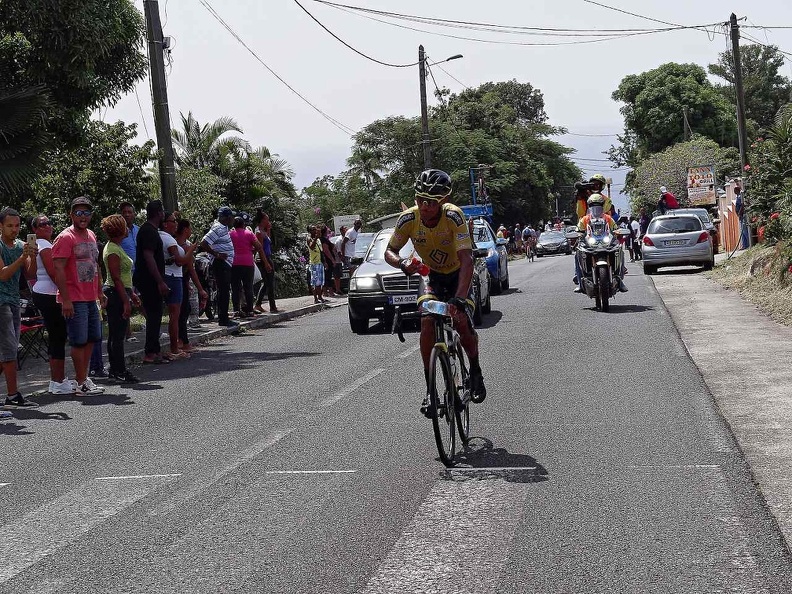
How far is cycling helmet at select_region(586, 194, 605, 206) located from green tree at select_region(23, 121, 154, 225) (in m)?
12.9

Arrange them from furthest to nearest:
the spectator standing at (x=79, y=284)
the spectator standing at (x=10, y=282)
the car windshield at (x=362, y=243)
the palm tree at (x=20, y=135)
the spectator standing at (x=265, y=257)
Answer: the car windshield at (x=362, y=243) → the spectator standing at (x=265, y=257) → the palm tree at (x=20, y=135) → the spectator standing at (x=79, y=284) → the spectator standing at (x=10, y=282)

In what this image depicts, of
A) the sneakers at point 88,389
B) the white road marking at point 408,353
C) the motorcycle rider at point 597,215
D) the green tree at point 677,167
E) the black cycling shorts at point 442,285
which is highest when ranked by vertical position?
the green tree at point 677,167

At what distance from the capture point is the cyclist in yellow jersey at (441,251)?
7.74 metres

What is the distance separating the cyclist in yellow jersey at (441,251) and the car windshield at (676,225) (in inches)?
830

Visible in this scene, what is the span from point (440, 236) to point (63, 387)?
5.85 meters

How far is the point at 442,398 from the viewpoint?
301 inches

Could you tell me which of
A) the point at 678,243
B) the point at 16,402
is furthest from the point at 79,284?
the point at 678,243

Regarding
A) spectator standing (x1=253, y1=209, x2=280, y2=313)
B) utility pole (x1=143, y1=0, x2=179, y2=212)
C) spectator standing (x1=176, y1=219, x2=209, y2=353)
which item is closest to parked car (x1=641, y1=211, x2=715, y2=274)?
spectator standing (x1=253, y1=209, x2=280, y2=313)

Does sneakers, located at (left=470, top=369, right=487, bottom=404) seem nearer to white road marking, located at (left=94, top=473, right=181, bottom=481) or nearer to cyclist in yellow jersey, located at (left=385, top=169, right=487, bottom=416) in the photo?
cyclist in yellow jersey, located at (left=385, top=169, right=487, bottom=416)

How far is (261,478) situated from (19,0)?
11440mm

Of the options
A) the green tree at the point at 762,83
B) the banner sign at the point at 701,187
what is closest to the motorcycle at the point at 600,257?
the banner sign at the point at 701,187

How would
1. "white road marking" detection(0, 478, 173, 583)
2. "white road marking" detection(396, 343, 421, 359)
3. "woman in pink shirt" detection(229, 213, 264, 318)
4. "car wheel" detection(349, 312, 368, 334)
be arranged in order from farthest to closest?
"woman in pink shirt" detection(229, 213, 264, 318)
"car wheel" detection(349, 312, 368, 334)
"white road marking" detection(396, 343, 421, 359)
"white road marking" detection(0, 478, 173, 583)

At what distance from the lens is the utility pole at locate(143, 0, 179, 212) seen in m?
19.2

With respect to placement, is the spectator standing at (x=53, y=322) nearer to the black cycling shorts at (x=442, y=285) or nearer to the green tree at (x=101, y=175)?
the black cycling shorts at (x=442, y=285)
